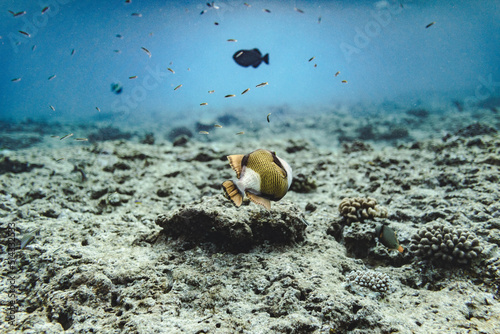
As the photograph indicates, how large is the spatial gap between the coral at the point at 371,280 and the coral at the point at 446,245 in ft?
2.51

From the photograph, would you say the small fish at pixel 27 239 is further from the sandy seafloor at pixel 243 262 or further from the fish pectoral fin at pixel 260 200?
the fish pectoral fin at pixel 260 200

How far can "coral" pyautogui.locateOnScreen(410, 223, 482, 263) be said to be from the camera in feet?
8.33

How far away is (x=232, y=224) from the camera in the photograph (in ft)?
8.18

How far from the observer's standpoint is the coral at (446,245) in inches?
100.0

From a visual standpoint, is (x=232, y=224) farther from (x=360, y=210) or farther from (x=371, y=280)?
(x=360, y=210)

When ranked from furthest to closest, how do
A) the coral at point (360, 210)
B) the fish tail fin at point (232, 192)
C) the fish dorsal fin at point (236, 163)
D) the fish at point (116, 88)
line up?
1. the fish at point (116, 88)
2. the coral at point (360, 210)
3. the fish dorsal fin at point (236, 163)
4. the fish tail fin at point (232, 192)

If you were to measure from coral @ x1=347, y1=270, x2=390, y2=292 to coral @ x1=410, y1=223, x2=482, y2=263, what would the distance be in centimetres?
77

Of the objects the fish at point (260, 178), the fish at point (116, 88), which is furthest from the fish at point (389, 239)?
the fish at point (116, 88)

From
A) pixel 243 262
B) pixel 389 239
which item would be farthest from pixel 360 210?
pixel 243 262

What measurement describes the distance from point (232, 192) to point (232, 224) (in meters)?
0.83

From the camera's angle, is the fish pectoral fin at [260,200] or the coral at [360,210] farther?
the coral at [360,210]

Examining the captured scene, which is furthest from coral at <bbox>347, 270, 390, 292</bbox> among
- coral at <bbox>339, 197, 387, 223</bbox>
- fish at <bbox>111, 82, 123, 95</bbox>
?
fish at <bbox>111, 82, 123, 95</bbox>

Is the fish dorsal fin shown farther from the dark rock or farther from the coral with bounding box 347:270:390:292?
the dark rock

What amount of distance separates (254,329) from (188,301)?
66 centimetres
